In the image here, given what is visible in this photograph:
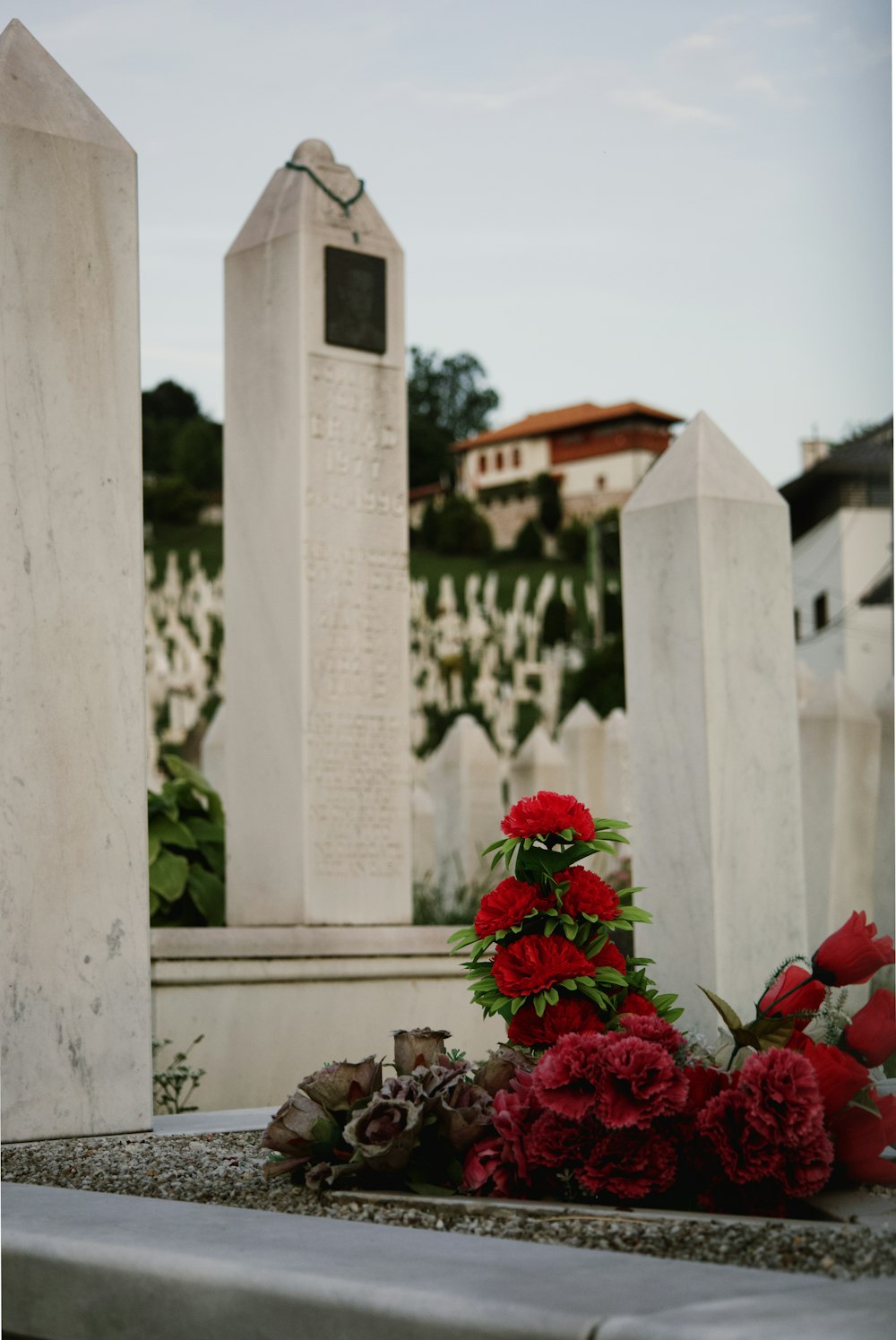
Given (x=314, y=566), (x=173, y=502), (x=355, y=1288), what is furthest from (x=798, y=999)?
(x=173, y=502)

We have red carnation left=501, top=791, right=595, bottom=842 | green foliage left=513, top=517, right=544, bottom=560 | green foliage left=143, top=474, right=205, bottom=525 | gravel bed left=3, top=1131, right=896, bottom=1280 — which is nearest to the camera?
gravel bed left=3, top=1131, right=896, bottom=1280

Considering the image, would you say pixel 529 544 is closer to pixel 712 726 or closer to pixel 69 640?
pixel 712 726

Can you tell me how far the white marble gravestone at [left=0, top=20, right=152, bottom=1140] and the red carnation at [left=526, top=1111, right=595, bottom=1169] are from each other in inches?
62.9

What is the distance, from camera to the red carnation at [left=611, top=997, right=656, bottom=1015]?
3588 mm

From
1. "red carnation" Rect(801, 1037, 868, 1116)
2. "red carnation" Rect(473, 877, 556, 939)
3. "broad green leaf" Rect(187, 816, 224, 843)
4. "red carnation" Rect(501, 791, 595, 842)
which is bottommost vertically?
"red carnation" Rect(801, 1037, 868, 1116)

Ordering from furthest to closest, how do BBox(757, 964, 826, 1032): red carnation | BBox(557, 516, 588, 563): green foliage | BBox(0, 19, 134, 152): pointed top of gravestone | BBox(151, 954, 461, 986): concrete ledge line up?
BBox(557, 516, 588, 563): green foliage < BBox(151, 954, 461, 986): concrete ledge < BBox(0, 19, 134, 152): pointed top of gravestone < BBox(757, 964, 826, 1032): red carnation

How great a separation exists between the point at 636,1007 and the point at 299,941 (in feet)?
11.5

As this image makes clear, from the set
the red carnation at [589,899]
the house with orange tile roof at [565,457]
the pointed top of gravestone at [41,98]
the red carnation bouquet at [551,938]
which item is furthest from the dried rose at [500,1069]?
the house with orange tile roof at [565,457]

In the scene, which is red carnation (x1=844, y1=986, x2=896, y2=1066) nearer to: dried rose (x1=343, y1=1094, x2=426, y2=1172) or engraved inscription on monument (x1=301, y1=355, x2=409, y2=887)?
dried rose (x1=343, y1=1094, x2=426, y2=1172)

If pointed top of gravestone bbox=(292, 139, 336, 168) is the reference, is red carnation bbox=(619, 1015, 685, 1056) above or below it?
below

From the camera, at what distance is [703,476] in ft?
18.8

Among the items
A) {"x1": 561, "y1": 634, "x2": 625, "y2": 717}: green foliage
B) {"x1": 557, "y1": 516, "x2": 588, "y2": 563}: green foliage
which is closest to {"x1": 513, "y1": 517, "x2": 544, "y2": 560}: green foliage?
{"x1": 557, "y1": 516, "x2": 588, "y2": 563}: green foliage

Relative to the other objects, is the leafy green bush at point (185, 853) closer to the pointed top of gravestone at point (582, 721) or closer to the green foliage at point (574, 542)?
the pointed top of gravestone at point (582, 721)

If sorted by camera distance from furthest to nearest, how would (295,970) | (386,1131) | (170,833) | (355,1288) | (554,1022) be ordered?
(170,833)
(295,970)
(554,1022)
(386,1131)
(355,1288)
